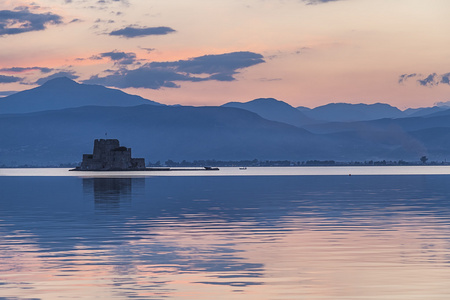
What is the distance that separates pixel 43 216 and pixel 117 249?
991 inches

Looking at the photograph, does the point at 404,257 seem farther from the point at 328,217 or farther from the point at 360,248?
the point at 328,217

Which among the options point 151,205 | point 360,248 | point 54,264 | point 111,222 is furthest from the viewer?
point 151,205

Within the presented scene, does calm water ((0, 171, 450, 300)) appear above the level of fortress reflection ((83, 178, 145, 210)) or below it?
below

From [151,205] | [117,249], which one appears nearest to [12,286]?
[117,249]

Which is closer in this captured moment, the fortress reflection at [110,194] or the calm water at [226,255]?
the calm water at [226,255]

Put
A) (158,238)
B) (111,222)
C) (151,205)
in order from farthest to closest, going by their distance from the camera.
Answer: (151,205) < (111,222) < (158,238)

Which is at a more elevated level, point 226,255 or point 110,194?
point 110,194

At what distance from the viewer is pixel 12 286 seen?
27.0 meters

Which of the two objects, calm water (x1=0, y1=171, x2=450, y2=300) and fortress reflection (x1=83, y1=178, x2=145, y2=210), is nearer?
calm water (x1=0, y1=171, x2=450, y2=300)

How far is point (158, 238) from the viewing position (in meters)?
43.2

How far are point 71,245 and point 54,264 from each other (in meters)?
7.35

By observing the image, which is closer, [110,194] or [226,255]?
[226,255]

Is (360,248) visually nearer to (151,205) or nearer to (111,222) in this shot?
(111,222)

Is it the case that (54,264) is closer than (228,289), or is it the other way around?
(228,289)
